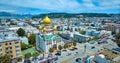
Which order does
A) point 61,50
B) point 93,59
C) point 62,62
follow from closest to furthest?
point 93,59 → point 62,62 → point 61,50

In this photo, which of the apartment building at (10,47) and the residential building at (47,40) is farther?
the residential building at (47,40)

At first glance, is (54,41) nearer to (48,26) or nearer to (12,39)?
(48,26)

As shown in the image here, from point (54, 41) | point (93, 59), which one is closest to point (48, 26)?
point (54, 41)

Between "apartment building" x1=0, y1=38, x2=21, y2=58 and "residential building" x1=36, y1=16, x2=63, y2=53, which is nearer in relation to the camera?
"apartment building" x1=0, y1=38, x2=21, y2=58

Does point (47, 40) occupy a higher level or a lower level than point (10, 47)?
higher

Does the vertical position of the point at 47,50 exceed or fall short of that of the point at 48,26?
it falls short

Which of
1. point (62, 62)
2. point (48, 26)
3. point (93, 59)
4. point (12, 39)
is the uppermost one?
point (48, 26)

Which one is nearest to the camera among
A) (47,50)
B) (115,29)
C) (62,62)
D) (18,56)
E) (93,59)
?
(93,59)

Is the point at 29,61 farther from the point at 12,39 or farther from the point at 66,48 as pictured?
the point at 66,48

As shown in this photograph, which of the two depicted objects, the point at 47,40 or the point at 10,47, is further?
the point at 47,40

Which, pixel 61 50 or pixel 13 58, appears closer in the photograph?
pixel 13 58
